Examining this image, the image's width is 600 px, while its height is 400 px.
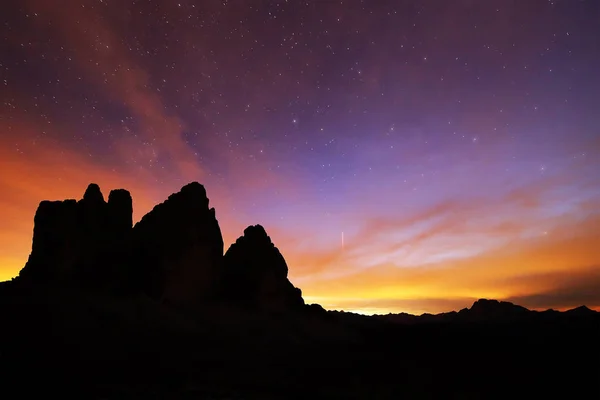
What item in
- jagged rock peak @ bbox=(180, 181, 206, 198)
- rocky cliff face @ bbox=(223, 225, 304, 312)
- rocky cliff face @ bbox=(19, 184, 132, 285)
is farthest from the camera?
rocky cliff face @ bbox=(223, 225, 304, 312)

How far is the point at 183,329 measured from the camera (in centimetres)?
4844

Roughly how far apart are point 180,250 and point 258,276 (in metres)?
17.6

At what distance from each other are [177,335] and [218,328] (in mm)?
9211

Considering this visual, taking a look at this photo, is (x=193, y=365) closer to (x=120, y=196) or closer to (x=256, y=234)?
(x=120, y=196)

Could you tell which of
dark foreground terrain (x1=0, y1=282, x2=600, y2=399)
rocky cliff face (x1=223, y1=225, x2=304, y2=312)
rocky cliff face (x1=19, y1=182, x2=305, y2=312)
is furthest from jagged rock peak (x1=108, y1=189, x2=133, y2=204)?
rocky cliff face (x1=223, y1=225, x2=304, y2=312)

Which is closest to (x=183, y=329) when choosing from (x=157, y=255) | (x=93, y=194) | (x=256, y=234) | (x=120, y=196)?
(x=157, y=255)

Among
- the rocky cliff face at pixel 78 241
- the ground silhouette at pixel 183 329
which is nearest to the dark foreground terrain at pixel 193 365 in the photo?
the ground silhouette at pixel 183 329

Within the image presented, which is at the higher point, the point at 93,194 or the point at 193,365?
the point at 93,194

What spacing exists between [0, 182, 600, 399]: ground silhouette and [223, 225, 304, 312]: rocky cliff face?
0.28 meters

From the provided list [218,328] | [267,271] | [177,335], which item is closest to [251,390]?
[177,335]

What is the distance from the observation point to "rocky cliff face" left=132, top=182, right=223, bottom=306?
5712cm

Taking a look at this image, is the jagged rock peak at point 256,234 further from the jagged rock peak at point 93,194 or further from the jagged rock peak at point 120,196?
the jagged rock peak at point 93,194

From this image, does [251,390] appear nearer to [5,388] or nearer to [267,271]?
[5,388]

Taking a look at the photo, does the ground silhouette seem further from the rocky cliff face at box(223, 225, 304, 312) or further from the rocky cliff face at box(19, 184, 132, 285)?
the rocky cliff face at box(223, 225, 304, 312)
